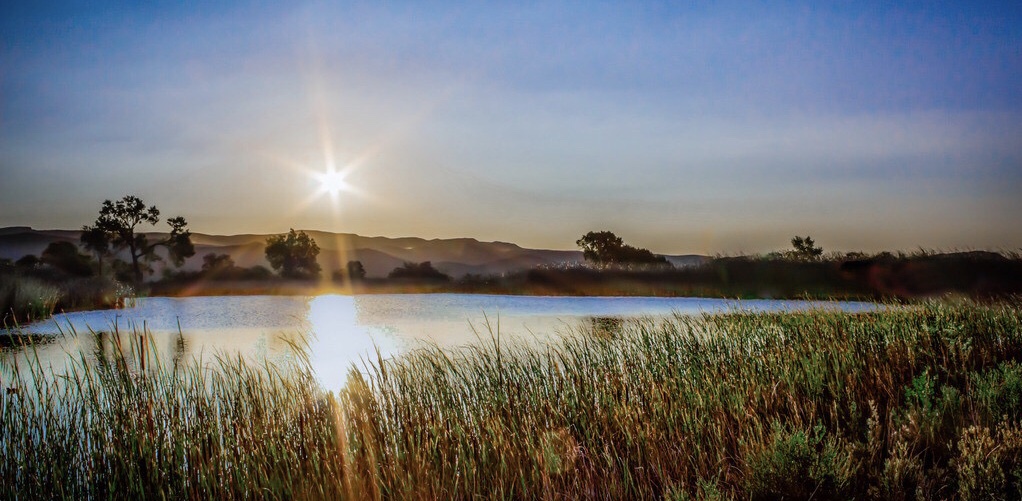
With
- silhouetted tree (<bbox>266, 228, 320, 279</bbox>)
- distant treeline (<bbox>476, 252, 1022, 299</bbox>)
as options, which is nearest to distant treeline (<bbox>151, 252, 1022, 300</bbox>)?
distant treeline (<bbox>476, 252, 1022, 299</bbox>)

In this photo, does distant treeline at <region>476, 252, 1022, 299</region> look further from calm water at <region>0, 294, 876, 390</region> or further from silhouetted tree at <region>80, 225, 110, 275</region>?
silhouetted tree at <region>80, 225, 110, 275</region>

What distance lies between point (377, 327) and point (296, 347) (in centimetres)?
1654

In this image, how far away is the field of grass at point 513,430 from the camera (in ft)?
20.1

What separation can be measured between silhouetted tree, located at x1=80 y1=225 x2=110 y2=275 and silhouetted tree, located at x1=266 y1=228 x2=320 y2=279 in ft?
40.1

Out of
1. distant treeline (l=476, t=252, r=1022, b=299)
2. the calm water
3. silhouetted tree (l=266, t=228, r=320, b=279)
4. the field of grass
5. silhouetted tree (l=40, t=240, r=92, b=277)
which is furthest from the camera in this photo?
silhouetted tree (l=266, t=228, r=320, b=279)

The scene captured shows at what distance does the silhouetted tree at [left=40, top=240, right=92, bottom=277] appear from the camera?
3997cm

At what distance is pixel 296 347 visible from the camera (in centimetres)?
899

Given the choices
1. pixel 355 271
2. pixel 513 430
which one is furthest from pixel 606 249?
pixel 513 430

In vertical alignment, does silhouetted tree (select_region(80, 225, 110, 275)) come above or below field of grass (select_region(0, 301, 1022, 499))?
above

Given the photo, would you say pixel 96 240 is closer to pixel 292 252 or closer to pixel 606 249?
pixel 292 252

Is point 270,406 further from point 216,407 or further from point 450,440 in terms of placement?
point 450,440

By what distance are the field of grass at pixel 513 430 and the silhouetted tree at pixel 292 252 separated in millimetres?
46800

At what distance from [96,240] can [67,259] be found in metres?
3.90

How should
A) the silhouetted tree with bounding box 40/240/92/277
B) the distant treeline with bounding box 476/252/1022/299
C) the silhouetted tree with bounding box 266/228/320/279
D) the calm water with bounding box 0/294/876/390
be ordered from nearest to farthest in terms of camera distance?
1. the calm water with bounding box 0/294/876/390
2. the distant treeline with bounding box 476/252/1022/299
3. the silhouetted tree with bounding box 40/240/92/277
4. the silhouetted tree with bounding box 266/228/320/279
